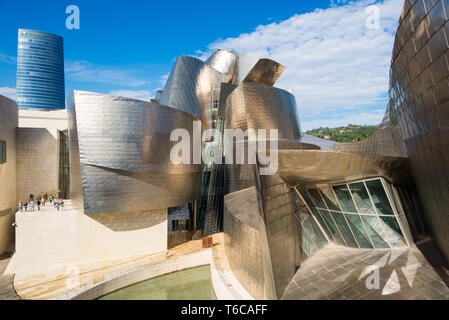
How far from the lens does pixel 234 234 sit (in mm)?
12250

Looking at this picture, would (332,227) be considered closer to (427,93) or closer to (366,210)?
(366,210)

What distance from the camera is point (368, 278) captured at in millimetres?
6836

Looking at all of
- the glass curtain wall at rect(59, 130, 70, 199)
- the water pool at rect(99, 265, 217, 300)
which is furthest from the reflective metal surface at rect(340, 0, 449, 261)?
the glass curtain wall at rect(59, 130, 70, 199)

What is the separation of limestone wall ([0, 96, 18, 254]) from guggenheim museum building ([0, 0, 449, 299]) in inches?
7.3

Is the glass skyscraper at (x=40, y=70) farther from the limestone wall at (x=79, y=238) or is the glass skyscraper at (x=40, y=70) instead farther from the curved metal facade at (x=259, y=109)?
the curved metal facade at (x=259, y=109)

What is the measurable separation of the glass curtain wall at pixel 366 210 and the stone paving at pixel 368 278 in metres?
0.42

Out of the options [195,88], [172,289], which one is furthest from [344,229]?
[195,88]

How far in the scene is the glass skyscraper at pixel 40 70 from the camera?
250 ft

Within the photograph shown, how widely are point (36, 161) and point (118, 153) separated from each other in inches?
428

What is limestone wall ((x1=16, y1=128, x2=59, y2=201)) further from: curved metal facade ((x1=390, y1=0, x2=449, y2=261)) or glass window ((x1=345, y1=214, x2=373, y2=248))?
curved metal facade ((x1=390, y1=0, x2=449, y2=261))

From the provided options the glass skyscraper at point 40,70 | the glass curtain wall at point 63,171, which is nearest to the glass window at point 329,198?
the glass curtain wall at point 63,171

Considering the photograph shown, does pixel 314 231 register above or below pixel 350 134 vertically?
below
